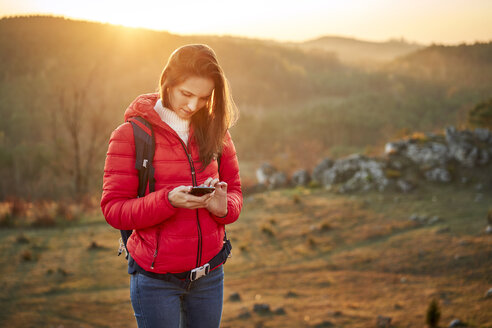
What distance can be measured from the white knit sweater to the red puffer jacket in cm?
3

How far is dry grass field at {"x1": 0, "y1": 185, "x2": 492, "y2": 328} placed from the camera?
15.8 ft

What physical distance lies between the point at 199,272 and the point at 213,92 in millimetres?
846

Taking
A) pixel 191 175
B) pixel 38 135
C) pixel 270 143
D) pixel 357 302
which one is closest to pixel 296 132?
pixel 270 143

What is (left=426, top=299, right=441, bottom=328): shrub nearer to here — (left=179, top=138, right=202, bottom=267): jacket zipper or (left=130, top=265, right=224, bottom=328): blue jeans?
(left=130, top=265, right=224, bottom=328): blue jeans

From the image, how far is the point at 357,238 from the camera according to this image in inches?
298

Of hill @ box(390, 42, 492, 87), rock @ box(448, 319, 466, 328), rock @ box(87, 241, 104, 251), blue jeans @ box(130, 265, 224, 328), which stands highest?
hill @ box(390, 42, 492, 87)

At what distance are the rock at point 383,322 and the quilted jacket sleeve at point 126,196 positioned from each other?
3.76 meters

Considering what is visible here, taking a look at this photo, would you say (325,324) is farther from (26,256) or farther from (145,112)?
(26,256)

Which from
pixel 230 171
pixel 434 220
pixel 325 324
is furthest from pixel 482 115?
pixel 230 171

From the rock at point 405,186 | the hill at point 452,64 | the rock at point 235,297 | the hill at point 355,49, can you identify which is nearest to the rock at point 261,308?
the rock at point 235,297

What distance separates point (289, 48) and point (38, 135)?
1984 inches

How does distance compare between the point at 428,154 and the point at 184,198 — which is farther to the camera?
the point at 428,154

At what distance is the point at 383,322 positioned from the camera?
4.31 metres

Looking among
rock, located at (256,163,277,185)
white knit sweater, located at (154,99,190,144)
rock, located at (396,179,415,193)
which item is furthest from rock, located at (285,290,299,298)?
rock, located at (256,163,277,185)
